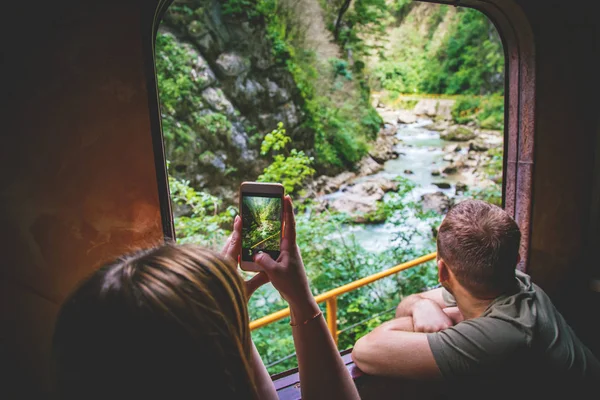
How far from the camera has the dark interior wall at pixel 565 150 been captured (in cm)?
212

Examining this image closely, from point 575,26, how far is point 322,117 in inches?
457

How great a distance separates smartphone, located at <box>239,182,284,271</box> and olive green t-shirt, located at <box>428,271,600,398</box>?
687mm

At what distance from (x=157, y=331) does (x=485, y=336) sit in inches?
44.3

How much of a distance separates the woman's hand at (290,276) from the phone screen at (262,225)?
8 cm

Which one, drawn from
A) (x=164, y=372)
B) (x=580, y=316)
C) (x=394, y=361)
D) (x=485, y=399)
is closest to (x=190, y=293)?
(x=164, y=372)

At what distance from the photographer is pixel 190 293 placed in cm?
68

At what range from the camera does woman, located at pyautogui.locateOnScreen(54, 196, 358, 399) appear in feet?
2.10

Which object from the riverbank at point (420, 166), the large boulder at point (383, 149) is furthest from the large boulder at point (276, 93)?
the large boulder at point (383, 149)

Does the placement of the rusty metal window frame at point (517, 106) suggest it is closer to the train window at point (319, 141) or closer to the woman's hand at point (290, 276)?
the woman's hand at point (290, 276)

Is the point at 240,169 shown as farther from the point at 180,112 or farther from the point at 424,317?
the point at 424,317

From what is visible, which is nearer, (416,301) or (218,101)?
(416,301)

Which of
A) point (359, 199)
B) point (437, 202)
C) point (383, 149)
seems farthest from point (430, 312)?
point (383, 149)

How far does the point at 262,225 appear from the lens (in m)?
1.18

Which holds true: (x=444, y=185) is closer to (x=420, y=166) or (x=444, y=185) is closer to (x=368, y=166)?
(x=420, y=166)
